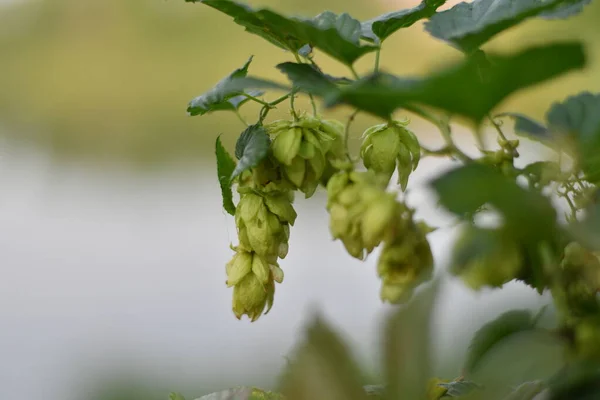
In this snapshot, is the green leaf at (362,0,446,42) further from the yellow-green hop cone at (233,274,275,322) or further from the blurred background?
the blurred background

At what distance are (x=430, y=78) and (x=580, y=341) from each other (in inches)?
4.6

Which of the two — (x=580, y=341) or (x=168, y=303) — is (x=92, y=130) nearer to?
(x=168, y=303)

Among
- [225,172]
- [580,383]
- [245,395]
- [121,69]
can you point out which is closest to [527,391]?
[580,383]

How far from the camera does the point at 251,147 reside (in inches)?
15.2

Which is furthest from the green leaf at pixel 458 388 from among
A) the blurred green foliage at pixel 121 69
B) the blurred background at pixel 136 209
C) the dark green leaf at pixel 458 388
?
the blurred green foliage at pixel 121 69

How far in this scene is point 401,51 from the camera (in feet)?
12.9

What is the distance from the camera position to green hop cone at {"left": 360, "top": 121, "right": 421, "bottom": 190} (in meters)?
0.41

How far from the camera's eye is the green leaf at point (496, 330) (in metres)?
0.39

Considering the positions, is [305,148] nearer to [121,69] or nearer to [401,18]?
[401,18]

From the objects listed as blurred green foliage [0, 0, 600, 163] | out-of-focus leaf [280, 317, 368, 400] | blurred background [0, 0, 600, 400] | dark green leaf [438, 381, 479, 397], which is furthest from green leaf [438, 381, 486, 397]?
blurred green foliage [0, 0, 600, 163]

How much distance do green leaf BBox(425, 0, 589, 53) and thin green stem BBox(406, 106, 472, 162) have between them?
4 cm

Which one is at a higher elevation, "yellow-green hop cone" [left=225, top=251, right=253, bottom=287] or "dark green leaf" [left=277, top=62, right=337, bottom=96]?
"dark green leaf" [left=277, top=62, right=337, bottom=96]

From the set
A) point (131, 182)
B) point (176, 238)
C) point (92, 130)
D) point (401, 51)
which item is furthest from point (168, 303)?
point (401, 51)

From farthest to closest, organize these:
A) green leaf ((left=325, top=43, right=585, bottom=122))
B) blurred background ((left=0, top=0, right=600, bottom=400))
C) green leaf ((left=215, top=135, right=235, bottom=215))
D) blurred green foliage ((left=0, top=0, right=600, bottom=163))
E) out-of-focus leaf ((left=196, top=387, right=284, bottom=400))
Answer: blurred green foliage ((left=0, top=0, right=600, bottom=163)) → blurred background ((left=0, top=0, right=600, bottom=400)) → green leaf ((left=215, top=135, right=235, bottom=215)) → out-of-focus leaf ((left=196, top=387, right=284, bottom=400)) → green leaf ((left=325, top=43, right=585, bottom=122))
